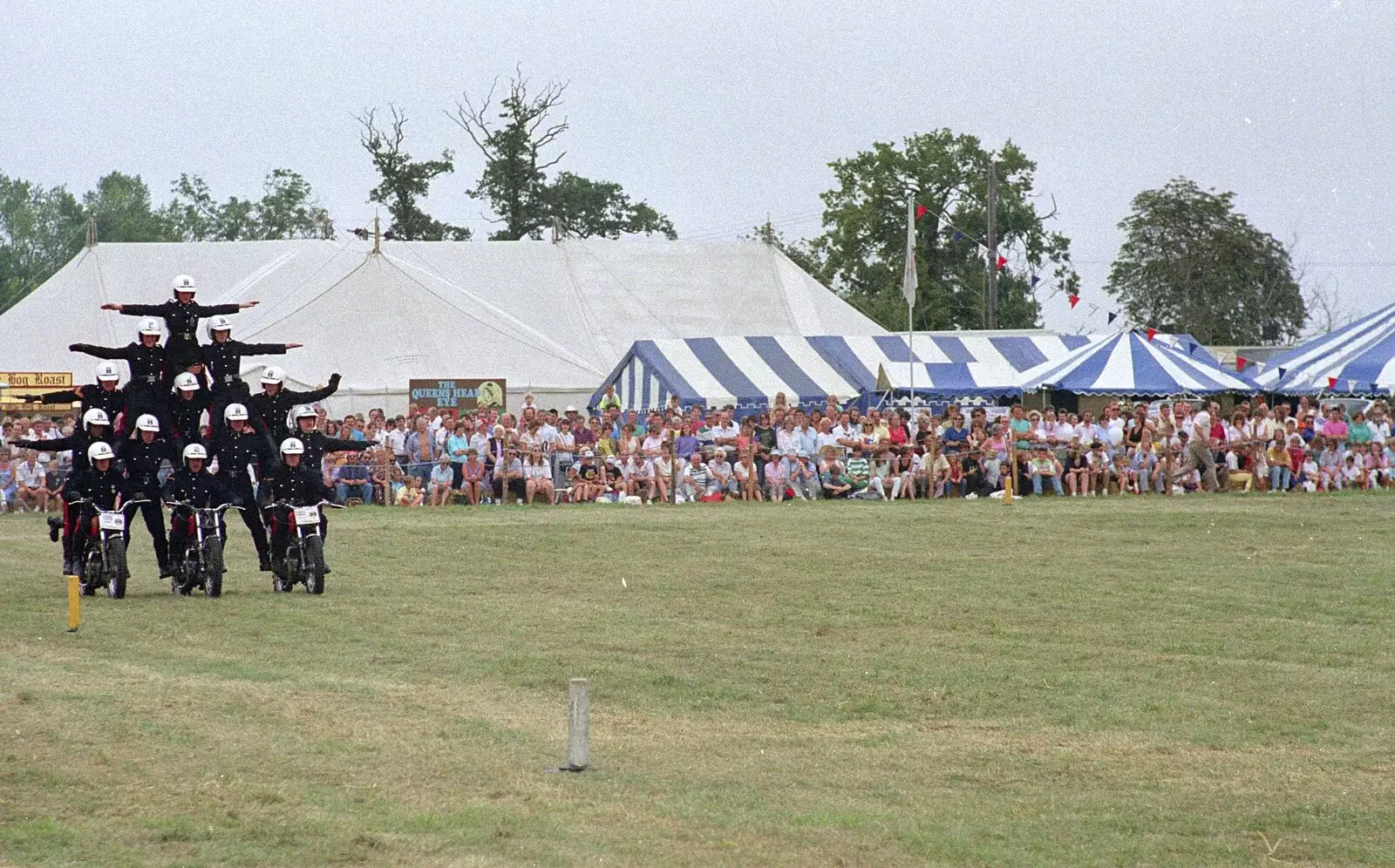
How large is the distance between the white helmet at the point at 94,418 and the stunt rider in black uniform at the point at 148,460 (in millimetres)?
234

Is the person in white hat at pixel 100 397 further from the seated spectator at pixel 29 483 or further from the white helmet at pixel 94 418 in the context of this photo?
the seated spectator at pixel 29 483

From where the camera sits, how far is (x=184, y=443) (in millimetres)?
15914

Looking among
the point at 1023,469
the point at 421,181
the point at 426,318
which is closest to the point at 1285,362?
the point at 1023,469

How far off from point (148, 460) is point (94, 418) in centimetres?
58

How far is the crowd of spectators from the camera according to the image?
28016 mm

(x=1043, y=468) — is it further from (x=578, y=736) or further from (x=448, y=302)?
(x=578, y=736)

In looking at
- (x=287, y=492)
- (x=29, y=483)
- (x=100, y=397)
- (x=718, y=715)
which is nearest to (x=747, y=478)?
(x=29, y=483)

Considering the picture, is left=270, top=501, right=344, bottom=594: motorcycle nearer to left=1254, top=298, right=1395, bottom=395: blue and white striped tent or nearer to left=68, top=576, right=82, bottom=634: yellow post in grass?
left=68, top=576, right=82, bottom=634: yellow post in grass

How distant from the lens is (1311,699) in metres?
9.65

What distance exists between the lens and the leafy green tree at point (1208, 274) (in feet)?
228

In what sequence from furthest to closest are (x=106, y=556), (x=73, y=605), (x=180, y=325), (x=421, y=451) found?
1. (x=421, y=451)
2. (x=180, y=325)
3. (x=106, y=556)
4. (x=73, y=605)

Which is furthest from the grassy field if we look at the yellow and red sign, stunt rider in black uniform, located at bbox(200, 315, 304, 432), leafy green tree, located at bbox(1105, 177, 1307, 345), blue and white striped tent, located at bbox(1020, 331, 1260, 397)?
leafy green tree, located at bbox(1105, 177, 1307, 345)

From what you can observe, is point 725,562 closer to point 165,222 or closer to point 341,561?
point 341,561

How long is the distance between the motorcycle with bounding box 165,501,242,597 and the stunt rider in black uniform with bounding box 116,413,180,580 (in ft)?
0.83
